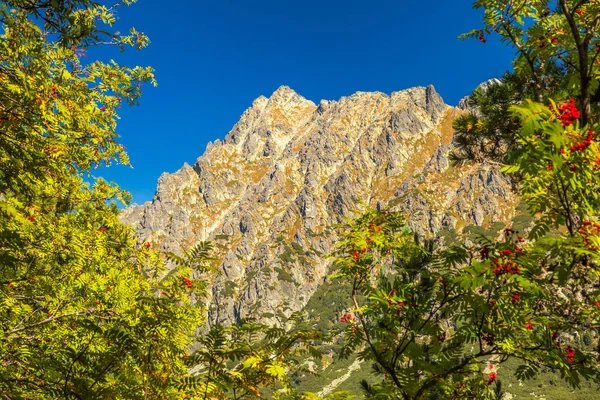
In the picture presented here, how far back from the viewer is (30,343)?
8.20 m

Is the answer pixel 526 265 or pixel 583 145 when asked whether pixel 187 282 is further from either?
pixel 583 145

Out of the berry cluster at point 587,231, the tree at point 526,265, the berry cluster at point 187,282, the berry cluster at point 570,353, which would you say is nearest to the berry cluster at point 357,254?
the tree at point 526,265

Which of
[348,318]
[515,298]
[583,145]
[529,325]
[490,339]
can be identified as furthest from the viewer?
[348,318]

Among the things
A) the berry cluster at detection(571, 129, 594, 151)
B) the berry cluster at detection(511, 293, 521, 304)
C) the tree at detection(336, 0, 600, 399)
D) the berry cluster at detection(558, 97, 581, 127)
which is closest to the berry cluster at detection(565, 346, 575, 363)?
the tree at detection(336, 0, 600, 399)

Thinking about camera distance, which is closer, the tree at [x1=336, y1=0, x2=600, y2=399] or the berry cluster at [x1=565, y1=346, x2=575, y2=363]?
the tree at [x1=336, y1=0, x2=600, y2=399]

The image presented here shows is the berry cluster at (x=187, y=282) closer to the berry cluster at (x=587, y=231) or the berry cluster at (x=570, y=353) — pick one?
the berry cluster at (x=587, y=231)

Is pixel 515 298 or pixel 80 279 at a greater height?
pixel 80 279

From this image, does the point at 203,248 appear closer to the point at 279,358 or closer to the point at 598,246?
the point at 279,358

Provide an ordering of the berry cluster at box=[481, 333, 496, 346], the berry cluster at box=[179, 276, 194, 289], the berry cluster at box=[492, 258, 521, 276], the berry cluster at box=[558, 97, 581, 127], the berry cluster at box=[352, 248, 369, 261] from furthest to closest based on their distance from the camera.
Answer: the berry cluster at box=[352, 248, 369, 261]
the berry cluster at box=[179, 276, 194, 289]
the berry cluster at box=[481, 333, 496, 346]
the berry cluster at box=[492, 258, 521, 276]
the berry cluster at box=[558, 97, 581, 127]

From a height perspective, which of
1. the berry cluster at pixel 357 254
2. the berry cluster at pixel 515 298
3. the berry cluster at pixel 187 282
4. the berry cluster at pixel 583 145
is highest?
Answer: the berry cluster at pixel 187 282

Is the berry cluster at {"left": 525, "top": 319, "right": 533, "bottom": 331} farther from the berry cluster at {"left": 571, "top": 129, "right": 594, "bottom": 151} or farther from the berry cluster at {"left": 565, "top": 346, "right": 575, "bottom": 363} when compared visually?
the berry cluster at {"left": 571, "top": 129, "right": 594, "bottom": 151}

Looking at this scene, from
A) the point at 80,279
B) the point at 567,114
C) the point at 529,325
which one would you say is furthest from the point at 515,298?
the point at 80,279

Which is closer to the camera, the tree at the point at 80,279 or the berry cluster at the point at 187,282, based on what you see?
the tree at the point at 80,279

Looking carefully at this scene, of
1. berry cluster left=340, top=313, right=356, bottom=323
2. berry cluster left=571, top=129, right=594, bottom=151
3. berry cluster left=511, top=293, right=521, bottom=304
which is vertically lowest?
berry cluster left=511, top=293, right=521, bottom=304
